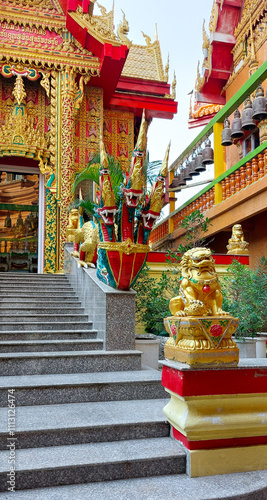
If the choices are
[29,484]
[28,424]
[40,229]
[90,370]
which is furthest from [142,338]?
[40,229]

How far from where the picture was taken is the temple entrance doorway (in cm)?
942

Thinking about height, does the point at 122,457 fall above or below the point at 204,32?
below

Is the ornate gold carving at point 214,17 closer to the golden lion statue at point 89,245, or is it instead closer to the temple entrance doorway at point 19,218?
the temple entrance doorway at point 19,218

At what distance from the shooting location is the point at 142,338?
4633 mm

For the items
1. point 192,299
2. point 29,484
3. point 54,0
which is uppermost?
point 54,0

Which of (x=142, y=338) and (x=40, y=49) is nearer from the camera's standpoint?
(x=142, y=338)

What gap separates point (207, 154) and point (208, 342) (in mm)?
6989

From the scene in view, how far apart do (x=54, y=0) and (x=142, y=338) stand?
790 centimetres

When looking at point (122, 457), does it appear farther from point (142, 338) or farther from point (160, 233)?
point (160, 233)

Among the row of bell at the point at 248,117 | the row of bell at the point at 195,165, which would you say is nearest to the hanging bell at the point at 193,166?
the row of bell at the point at 195,165

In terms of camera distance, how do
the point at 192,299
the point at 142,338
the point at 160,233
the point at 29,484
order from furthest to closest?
the point at 160,233 → the point at 142,338 → the point at 192,299 → the point at 29,484

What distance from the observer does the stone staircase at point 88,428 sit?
2.05m

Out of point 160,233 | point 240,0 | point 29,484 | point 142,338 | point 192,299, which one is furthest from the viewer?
point 160,233

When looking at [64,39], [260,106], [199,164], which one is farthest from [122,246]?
[64,39]
